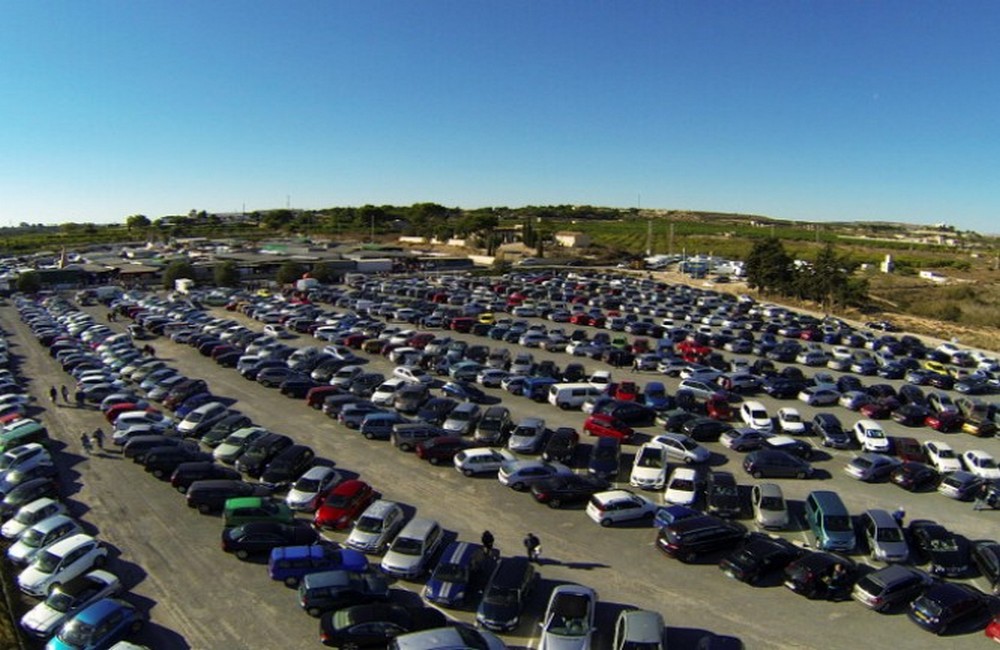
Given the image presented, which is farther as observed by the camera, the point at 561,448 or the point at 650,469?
the point at 561,448

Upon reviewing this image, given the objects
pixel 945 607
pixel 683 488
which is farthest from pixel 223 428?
pixel 945 607

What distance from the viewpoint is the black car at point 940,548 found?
625 inches

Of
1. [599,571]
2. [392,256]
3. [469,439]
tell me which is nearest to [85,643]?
[599,571]

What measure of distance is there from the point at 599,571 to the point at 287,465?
10989 mm

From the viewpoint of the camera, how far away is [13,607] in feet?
45.5

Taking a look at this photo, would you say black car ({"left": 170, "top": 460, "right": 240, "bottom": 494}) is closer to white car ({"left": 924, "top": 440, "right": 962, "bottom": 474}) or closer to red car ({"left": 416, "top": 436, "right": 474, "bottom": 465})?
red car ({"left": 416, "top": 436, "right": 474, "bottom": 465})

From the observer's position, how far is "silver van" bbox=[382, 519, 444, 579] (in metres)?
15.1

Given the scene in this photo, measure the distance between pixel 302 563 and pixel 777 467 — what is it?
1608 centimetres

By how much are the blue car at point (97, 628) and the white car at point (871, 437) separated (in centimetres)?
2504

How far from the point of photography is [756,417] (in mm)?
26656

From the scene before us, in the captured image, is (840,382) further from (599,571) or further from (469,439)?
(599,571)

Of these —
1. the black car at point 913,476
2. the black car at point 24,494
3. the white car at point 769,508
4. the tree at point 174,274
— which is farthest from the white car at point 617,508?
the tree at point 174,274

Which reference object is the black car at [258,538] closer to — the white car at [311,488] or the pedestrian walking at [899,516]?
the white car at [311,488]

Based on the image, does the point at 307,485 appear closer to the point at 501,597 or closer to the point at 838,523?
the point at 501,597
